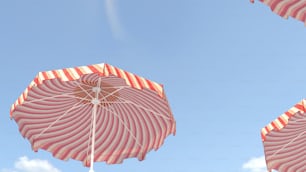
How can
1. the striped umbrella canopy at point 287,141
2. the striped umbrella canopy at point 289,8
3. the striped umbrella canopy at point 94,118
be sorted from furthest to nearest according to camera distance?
the striped umbrella canopy at point 94,118 → the striped umbrella canopy at point 287,141 → the striped umbrella canopy at point 289,8

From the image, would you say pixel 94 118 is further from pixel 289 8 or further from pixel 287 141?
pixel 289 8

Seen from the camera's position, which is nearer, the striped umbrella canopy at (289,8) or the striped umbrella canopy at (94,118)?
the striped umbrella canopy at (289,8)

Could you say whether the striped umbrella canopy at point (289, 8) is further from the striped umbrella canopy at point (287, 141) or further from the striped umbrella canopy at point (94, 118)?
the striped umbrella canopy at point (94, 118)

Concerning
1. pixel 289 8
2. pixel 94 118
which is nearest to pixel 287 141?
pixel 289 8

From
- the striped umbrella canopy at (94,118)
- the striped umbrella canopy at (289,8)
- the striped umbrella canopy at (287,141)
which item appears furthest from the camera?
the striped umbrella canopy at (94,118)

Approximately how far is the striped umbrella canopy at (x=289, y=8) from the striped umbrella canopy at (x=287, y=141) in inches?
101

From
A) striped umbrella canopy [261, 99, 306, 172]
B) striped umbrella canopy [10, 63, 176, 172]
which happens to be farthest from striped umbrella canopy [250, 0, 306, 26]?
striped umbrella canopy [10, 63, 176, 172]

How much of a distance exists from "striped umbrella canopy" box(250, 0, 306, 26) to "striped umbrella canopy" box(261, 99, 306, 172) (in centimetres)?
257

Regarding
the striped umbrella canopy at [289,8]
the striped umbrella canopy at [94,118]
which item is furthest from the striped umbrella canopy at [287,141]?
the striped umbrella canopy at [289,8]

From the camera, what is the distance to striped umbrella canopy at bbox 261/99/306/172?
826cm

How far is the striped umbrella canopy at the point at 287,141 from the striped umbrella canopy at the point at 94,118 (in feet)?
7.39

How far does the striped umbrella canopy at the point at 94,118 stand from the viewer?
346 inches

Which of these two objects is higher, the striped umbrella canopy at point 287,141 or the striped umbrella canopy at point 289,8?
the striped umbrella canopy at point 289,8

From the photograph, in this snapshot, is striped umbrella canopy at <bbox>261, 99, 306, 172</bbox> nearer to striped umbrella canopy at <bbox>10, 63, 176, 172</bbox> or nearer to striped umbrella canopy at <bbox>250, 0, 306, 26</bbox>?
striped umbrella canopy at <bbox>10, 63, 176, 172</bbox>
